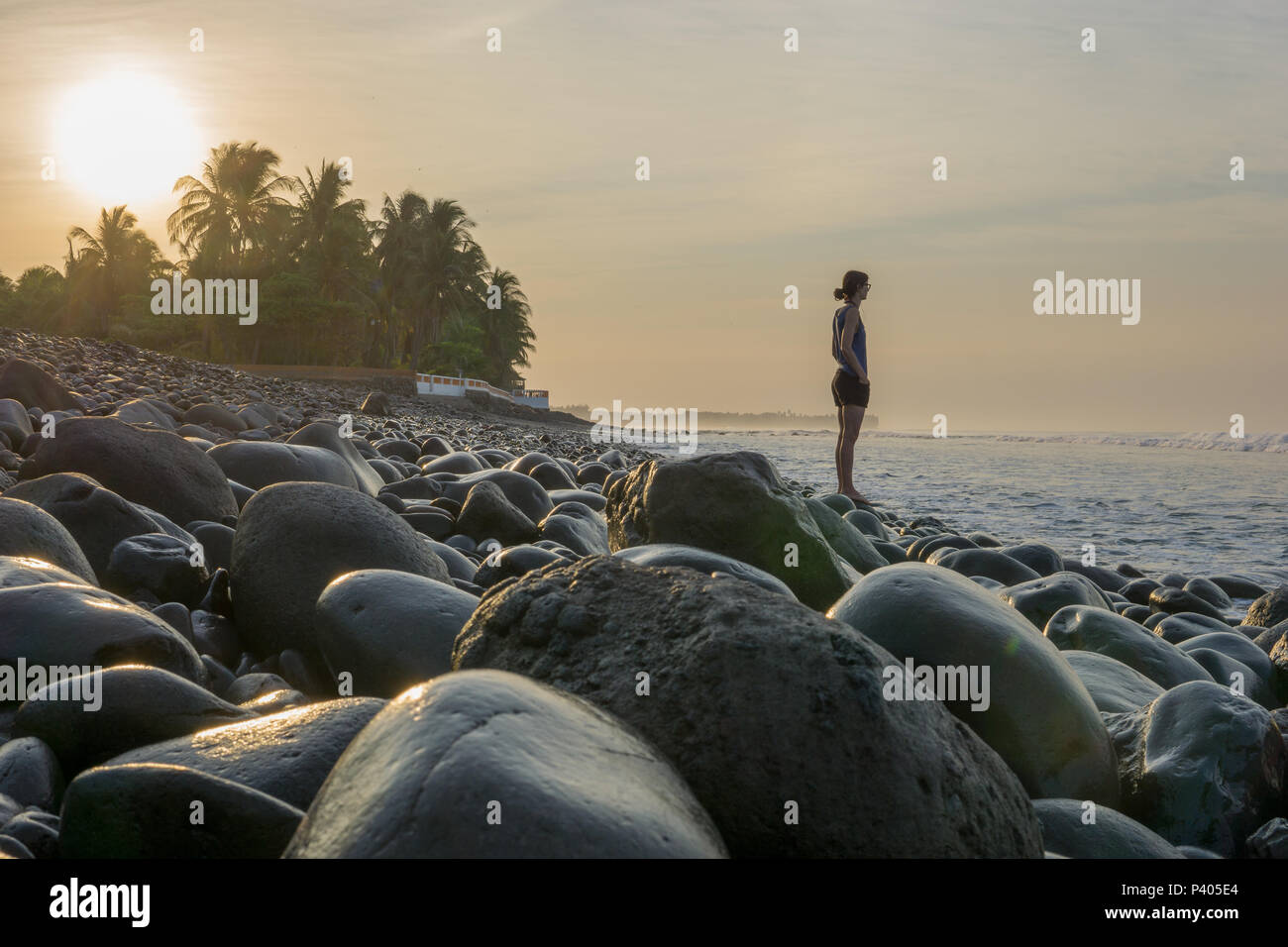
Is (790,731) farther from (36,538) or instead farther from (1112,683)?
(36,538)

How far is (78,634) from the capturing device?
271 cm

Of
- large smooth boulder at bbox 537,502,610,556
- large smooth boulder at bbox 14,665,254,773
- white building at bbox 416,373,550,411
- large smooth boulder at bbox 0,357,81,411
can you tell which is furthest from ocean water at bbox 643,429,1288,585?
white building at bbox 416,373,550,411

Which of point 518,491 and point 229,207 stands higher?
point 229,207

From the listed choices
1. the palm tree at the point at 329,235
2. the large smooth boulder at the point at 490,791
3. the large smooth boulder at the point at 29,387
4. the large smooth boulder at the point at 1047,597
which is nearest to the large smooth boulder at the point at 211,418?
the large smooth boulder at the point at 29,387

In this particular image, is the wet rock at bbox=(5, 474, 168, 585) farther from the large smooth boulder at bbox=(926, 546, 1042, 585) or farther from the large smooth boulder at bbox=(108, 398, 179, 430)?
the large smooth boulder at bbox=(926, 546, 1042, 585)

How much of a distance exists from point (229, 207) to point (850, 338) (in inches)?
1748

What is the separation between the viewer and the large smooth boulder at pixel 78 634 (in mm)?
2676

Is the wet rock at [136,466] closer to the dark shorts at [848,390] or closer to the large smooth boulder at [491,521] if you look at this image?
the large smooth boulder at [491,521]

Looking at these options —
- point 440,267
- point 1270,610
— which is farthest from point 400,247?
point 1270,610

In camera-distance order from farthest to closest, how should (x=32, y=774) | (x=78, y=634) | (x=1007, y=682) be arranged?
(x=1007, y=682), (x=78, y=634), (x=32, y=774)

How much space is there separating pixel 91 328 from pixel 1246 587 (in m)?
66.4

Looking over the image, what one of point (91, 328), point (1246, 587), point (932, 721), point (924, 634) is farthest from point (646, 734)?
point (91, 328)

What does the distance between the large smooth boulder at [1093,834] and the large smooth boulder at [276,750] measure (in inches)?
Answer: 69.5

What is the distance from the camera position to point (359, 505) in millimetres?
3879
